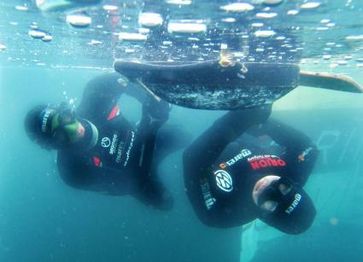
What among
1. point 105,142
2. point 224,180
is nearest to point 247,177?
point 224,180

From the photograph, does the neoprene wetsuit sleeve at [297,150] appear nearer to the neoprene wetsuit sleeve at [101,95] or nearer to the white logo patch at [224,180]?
the white logo patch at [224,180]

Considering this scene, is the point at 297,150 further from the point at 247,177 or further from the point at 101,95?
the point at 101,95

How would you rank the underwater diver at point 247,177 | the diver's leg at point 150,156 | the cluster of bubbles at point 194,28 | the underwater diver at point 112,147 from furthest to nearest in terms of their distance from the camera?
the diver's leg at point 150,156 < the underwater diver at point 112,147 < the cluster of bubbles at point 194,28 < the underwater diver at point 247,177

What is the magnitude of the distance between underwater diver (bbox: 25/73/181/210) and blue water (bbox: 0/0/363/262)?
181cm

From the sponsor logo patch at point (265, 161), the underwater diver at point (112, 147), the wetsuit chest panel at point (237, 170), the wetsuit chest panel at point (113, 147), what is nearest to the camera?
the wetsuit chest panel at point (237, 170)

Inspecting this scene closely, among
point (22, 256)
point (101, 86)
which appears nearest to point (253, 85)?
point (101, 86)

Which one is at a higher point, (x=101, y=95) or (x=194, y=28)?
(x=194, y=28)

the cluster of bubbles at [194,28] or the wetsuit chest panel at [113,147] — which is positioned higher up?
the cluster of bubbles at [194,28]

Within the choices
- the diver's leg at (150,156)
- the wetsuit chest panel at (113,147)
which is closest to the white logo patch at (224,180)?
the diver's leg at (150,156)

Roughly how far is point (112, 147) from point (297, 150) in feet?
13.2

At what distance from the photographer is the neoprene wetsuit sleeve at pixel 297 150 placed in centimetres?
689

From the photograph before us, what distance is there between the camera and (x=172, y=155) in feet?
59.1

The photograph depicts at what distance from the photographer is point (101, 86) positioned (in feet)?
27.8

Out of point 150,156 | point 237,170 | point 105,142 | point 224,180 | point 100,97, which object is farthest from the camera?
point 100,97
